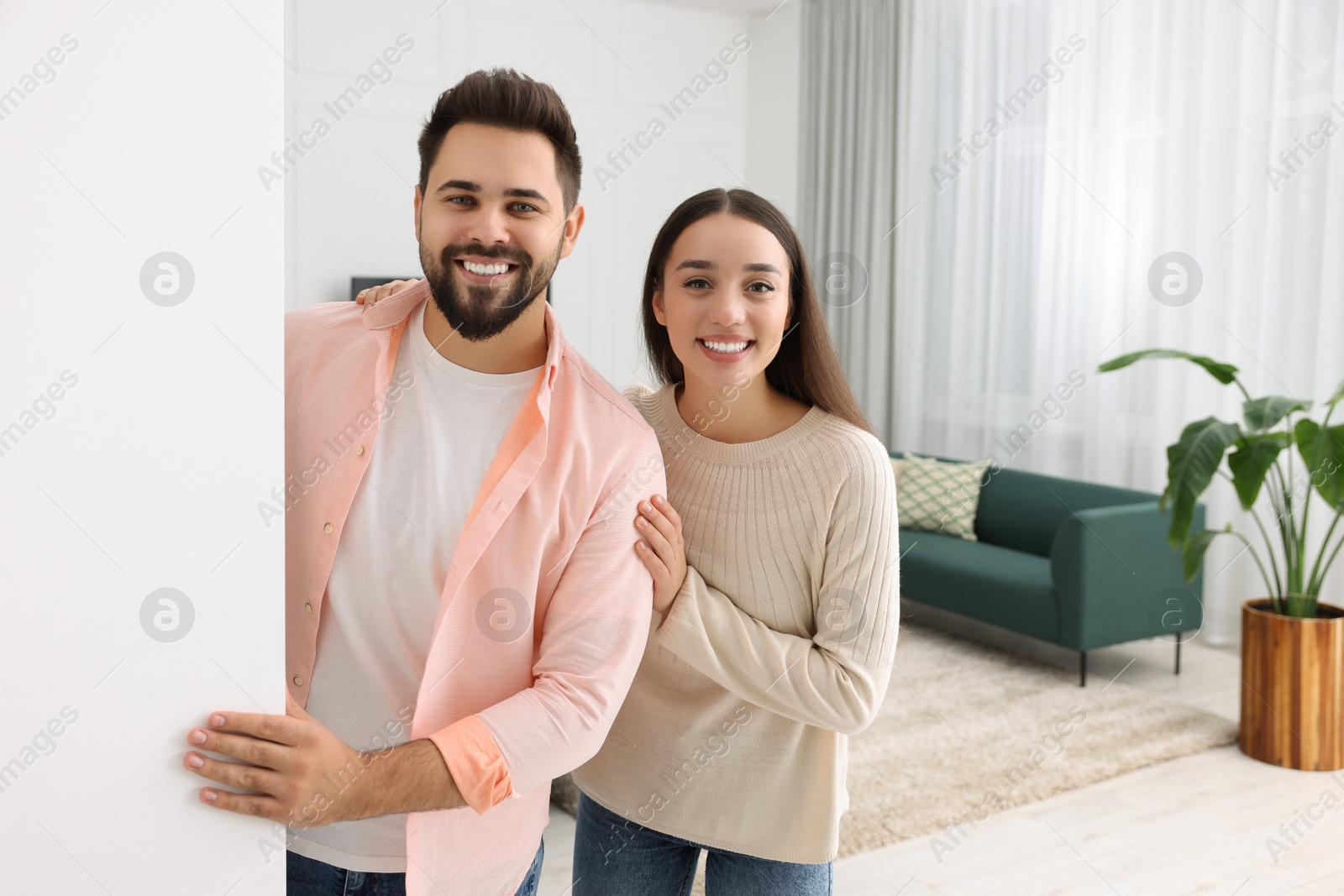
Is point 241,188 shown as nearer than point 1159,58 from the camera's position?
Yes

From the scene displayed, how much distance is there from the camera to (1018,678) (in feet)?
13.5

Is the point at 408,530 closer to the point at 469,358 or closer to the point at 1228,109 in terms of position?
the point at 469,358

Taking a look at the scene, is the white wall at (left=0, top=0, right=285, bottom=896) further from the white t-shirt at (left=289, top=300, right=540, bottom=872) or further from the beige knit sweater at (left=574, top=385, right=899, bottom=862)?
the beige knit sweater at (left=574, top=385, right=899, bottom=862)

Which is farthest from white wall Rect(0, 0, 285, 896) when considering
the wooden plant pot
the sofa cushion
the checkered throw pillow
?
the checkered throw pillow

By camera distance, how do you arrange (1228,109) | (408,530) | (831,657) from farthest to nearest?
1. (1228,109)
2. (831,657)
3. (408,530)

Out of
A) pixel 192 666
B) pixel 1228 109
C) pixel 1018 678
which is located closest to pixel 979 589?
pixel 1018 678

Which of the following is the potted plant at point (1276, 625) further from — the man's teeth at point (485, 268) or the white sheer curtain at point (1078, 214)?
the man's teeth at point (485, 268)

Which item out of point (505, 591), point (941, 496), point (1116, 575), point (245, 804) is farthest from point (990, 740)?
point (245, 804)

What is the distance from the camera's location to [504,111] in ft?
4.09

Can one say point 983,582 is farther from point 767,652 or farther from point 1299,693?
point 767,652

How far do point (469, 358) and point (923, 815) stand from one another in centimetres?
221

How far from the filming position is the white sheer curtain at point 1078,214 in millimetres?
4301

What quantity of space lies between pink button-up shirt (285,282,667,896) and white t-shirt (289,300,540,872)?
3cm

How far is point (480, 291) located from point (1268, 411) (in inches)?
112
